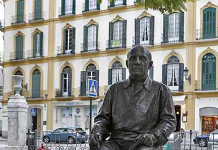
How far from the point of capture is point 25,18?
47188 millimetres

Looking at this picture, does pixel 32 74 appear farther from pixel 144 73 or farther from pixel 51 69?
pixel 144 73

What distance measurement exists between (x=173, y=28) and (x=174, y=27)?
0.10m

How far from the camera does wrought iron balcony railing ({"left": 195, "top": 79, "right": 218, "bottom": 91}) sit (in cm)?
3578

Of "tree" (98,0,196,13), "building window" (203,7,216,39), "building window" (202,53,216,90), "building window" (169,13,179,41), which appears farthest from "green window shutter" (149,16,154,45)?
"tree" (98,0,196,13)

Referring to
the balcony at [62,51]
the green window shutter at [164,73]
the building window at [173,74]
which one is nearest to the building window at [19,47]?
the balcony at [62,51]

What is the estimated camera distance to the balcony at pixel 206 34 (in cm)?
3616

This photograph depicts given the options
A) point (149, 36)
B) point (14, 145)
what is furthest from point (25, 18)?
point (14, 145)

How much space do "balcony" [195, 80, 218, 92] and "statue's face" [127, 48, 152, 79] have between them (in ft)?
102

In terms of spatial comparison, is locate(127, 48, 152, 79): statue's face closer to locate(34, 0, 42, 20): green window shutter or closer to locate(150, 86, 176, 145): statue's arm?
locate(150, 86, 176, 145): statue's arm

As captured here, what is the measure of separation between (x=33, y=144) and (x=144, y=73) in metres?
13.2

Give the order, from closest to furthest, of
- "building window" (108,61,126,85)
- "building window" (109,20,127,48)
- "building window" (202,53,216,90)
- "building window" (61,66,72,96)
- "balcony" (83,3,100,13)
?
"building window" (202,53,216,90) < "building window" (109,20,127,48) < "building window" (108,61,126,85) < "balcony" (83,3,100,13) < "building window" (61,66,72,96)

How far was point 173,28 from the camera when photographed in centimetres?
3831

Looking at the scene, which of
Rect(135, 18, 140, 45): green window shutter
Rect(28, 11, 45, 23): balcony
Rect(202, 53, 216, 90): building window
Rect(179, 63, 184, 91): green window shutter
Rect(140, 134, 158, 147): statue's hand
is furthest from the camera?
Rect(28, 11, 45, 23): balcony

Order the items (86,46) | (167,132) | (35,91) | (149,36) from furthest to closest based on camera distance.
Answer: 1. (35,91)
2. (86,46)
3. (149,36)
4. (167,132)
